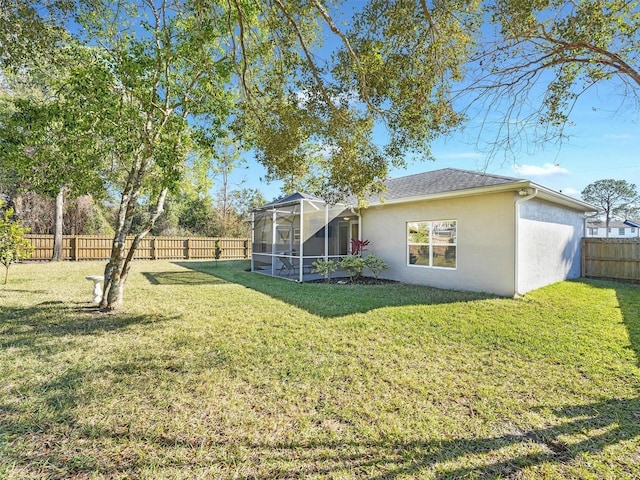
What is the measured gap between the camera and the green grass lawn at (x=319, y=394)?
7.56 feet

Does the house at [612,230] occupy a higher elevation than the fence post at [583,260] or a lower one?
higher

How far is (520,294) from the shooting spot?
8008 millimetres

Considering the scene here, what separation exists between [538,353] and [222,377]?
4259 millimetres

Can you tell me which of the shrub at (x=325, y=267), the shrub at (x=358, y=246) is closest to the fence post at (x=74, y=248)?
the shrub at (x=325, y=267)

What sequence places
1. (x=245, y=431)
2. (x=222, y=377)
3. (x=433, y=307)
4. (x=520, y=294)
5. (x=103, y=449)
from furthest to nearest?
1. (x=520, y=294)
2. (x=433, y=307)
3. (x=222, y=377)
4. (x=245, y=431)
5. (x=103, y=449)

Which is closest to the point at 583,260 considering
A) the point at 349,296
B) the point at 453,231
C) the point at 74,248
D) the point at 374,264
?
the point at 453,231

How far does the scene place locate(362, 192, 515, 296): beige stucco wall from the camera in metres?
8.06

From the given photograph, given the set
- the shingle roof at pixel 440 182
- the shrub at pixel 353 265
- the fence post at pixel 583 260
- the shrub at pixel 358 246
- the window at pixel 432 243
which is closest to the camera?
the shingle roof at pixel 440 182

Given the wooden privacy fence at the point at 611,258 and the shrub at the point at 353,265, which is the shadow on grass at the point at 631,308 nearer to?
the wooden privacy fence at the point at 611,258

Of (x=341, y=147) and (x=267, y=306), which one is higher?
(x=341, y=147)

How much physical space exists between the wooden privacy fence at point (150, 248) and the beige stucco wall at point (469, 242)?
12799 millimetres

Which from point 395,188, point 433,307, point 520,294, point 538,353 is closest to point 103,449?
point 538,353

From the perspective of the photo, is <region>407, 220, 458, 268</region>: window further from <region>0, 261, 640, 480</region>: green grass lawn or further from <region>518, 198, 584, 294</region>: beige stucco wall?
<region>0, 261, 640, 480</region>: green grass lawn

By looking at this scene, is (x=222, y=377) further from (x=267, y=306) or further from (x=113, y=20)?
(x=113, y=20)
